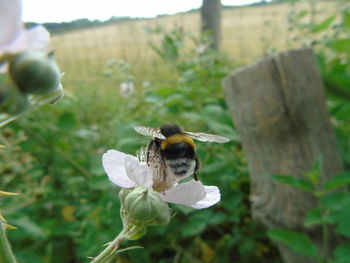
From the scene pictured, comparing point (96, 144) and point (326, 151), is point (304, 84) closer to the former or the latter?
point (326, 151)

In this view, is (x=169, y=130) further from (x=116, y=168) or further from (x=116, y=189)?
(x=116, y=189)

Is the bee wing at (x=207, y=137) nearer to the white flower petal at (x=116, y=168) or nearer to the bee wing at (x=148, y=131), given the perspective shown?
the bee wing at (x=148, y=131)

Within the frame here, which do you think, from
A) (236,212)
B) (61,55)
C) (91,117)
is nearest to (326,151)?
(236,212)

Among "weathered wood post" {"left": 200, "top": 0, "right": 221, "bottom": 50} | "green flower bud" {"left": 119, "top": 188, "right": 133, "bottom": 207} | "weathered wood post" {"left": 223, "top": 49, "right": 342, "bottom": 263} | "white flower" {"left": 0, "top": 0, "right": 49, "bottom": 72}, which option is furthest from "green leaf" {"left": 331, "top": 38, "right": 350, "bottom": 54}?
"weathered wood post" {"left": 200, "top": 0, "right": 221, "bottom": 50}

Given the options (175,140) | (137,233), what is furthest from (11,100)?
(175,140)

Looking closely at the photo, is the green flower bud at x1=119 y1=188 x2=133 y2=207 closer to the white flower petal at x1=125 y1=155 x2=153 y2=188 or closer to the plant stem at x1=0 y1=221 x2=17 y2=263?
the white flower petal at x1=125 y1=155 x2=153 y2=188

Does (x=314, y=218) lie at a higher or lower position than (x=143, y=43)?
higher

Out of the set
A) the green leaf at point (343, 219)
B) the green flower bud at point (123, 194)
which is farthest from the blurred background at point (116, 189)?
the green flower bud at point (123, 194)
